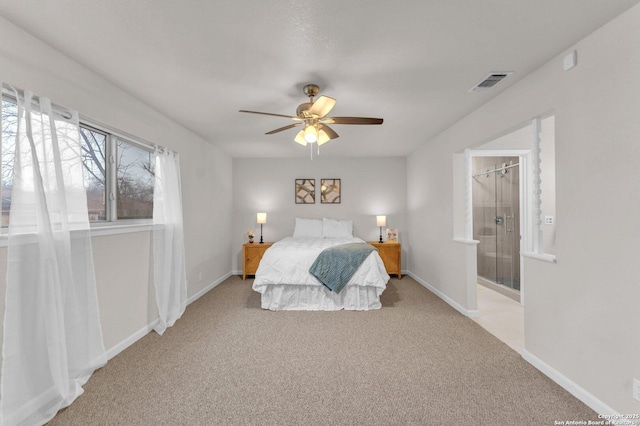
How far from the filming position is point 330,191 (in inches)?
231

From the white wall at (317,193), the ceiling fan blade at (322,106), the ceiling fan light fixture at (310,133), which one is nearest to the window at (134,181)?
the ceiling fan light fixture at (310,133)

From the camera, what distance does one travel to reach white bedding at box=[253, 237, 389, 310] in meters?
3.65

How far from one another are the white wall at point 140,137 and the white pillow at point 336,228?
6.28 ft

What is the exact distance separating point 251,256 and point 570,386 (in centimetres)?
445

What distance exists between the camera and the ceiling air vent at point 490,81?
7.79 ft

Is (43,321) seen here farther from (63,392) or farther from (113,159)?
(113,159)

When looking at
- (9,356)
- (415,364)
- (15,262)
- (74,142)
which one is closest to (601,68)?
(415,364)

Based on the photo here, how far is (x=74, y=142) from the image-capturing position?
209 cm

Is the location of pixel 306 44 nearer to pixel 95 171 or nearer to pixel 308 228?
pixel 95 171

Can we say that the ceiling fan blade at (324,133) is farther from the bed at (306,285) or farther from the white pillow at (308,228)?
the white pillow at (308,228)

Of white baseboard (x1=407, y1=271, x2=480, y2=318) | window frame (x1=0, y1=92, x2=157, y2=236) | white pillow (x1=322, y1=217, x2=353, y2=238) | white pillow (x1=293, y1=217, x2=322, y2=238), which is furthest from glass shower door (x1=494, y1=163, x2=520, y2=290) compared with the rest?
window frame (x1=0, y1=92, x2=157, y2=236)

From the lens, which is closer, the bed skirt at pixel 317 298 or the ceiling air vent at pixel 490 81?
the ceiling air vent at pixel 490 81

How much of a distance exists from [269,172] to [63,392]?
177 inches

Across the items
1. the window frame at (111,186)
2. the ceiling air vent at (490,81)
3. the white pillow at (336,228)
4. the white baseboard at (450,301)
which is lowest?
the white baseboard at (450,301)
